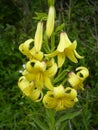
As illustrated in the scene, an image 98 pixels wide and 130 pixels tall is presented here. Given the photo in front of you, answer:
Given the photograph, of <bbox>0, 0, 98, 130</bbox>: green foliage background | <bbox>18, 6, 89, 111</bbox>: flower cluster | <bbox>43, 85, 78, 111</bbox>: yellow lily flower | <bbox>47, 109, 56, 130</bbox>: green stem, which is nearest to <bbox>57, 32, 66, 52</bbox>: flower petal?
<bbox>18, 6, 89, 111</bbox>: flower cluster

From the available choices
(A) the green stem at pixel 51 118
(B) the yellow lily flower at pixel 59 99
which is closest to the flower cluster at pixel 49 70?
(B) the yellow lily flower at pixel 59 99

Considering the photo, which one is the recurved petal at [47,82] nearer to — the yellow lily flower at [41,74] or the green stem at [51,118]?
the yellow lily flower at [41,74]

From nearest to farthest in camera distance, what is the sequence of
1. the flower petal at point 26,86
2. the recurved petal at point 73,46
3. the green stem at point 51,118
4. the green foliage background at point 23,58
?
the recurved petal at point 73,46, the flower petal at point 26,86, the green stem at point 51,118, the green foliage background at point 23,58

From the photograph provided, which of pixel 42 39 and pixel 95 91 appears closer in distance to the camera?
pixel 42 39

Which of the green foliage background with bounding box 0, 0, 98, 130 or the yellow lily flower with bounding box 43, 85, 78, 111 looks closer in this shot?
the yellow lily flower with bounding box 43, 85, 78, 111

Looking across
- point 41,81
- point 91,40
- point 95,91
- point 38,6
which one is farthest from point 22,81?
point 38,6

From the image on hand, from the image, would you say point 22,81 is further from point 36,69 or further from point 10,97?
point 10,97

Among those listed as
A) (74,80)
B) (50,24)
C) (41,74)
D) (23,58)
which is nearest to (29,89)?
(41,74)

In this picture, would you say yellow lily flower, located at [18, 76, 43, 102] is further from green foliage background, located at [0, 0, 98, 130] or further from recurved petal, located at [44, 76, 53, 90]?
green foliage background, located at [0, 0, 98, 130]
